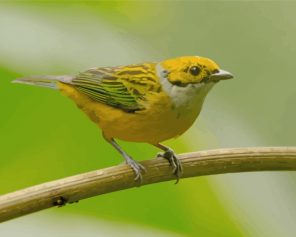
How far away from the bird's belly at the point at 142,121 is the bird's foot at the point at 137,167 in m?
0.32

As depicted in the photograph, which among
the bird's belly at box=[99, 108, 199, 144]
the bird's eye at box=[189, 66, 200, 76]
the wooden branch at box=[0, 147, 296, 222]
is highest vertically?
the bird's eye at box=[189, 66, 200, 76]

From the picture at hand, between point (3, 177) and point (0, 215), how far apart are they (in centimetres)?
28

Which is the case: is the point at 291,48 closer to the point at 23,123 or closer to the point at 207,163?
the point at 207,163

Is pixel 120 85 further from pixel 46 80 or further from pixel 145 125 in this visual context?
pixel 46 80

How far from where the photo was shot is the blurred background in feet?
7.16

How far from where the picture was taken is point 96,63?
Answer: 7.95 ft

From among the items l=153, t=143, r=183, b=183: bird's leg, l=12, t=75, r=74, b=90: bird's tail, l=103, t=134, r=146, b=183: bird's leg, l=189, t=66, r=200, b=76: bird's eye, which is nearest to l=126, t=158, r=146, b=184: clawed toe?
l=103, t=134, r=146, b=183: bird's leg

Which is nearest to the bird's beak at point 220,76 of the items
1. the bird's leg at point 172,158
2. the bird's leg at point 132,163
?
the bird's leg at point 172,158

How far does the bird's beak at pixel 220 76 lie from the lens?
2.72 meters

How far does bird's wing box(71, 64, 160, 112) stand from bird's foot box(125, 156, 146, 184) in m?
0.53

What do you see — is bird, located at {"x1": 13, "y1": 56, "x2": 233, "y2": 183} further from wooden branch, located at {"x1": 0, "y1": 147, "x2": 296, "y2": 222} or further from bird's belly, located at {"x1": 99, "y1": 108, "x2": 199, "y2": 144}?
wooden branch, located at {"x1": 0, "y1": 147, "x2": 296, "y2": 222}

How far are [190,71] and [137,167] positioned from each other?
588 mm

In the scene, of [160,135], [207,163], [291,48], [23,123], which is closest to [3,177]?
[23,123]

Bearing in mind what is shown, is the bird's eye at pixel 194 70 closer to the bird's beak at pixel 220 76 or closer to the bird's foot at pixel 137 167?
the bird's beak at pixel 220 76
